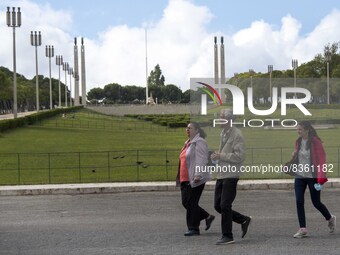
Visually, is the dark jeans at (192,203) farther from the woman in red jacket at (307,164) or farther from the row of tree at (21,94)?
the row of tree at (21,94)

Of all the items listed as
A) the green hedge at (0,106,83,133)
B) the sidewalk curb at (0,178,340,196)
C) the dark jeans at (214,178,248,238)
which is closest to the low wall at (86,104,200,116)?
the green hedge at (0,106,83,133)

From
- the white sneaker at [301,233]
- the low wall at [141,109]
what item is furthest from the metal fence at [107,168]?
the low wall at [141,109]

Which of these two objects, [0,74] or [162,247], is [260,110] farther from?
[0,74]

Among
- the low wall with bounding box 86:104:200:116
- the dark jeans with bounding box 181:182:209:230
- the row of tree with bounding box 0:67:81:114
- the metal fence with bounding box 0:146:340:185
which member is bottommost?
the metal fence with bounding box 0:146:340:185

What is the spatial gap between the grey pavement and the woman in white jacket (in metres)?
0.33

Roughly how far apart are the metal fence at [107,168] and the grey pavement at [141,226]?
12.1 feet

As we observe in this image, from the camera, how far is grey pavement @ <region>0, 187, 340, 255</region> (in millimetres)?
9820

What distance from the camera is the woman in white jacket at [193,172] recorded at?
10.5 metres

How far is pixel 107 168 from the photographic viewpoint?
24531 millimetres

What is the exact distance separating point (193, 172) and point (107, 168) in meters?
14.2

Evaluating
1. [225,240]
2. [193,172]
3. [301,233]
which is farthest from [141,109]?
[225,240]

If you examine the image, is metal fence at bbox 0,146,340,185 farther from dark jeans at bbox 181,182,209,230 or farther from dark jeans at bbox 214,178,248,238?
dark jeans at bbox 214,178,248,238

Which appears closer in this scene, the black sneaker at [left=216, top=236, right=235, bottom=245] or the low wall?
the black sneaker at [left=216, top=236, right=235, bottom=245]

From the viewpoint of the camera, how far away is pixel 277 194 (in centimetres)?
1667
